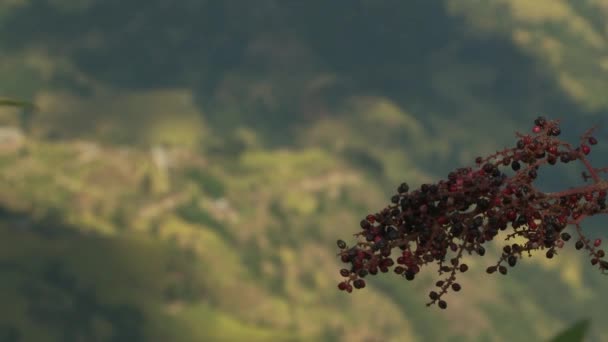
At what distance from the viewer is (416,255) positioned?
589 centimetres

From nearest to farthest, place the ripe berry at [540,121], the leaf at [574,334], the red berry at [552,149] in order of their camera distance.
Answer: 1. the red berry at [552,149]
2. the leaf at [574,334]
3. the ripe berry at [540,121]

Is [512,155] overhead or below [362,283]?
overhead

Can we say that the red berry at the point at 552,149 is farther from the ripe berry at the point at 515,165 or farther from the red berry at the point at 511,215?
the red berry at the point at 511,215

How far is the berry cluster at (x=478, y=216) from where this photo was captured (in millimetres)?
5676

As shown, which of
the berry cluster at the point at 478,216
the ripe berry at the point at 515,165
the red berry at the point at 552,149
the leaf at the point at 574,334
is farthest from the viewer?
the leaf at the point at 574,334

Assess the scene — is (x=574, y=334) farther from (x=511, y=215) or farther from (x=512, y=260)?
(x=511, y=215)

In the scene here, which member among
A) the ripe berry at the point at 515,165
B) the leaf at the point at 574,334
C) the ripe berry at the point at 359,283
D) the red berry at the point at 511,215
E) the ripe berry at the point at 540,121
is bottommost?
the leaf at the point at 574,334

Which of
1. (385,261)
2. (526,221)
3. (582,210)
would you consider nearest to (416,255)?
(385,261)

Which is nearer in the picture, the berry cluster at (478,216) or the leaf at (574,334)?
the berry cluster at (478,216)

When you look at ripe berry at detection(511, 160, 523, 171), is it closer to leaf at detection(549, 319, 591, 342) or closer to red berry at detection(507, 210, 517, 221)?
red berry at detection(507, 210, 517, 221)

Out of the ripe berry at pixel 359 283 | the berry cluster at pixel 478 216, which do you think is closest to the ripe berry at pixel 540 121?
the berry cluster at pixel 478 216

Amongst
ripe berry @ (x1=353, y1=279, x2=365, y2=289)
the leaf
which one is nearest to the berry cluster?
ripe berry @ (x1=353, y1=279, x2=365, y2=289)

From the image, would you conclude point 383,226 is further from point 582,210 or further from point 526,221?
point 582,210

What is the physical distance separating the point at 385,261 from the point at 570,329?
1.40 m
